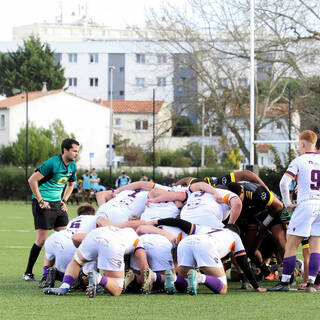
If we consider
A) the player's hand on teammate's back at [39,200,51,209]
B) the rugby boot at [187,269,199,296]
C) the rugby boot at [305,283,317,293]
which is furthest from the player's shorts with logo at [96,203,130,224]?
the rugby boot at [305,283,317,293]

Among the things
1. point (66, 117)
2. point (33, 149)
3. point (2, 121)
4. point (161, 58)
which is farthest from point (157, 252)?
point (66, 117)

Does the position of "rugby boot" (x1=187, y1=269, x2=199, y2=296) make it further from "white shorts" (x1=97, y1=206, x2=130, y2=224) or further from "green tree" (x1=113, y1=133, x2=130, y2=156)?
"green tree" (x1=113, y1=133, x2=130, y2=156)

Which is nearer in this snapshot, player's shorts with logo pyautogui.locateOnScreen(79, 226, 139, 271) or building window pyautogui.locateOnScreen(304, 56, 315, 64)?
player's shorts with logo pyautogui.locateOnScreen(79, 226, 139, 271)

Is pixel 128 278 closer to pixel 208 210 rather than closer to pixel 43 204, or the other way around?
pixel 208 210

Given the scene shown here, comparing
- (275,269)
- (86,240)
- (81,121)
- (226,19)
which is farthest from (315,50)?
(81,121)

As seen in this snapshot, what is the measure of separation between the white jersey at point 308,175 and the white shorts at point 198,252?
1.17 meters

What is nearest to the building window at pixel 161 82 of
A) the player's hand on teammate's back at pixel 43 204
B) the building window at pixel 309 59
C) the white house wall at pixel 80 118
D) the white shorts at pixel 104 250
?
the building window at pixel 309 59

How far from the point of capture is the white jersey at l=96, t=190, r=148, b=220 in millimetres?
9070

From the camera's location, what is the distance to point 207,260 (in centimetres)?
789

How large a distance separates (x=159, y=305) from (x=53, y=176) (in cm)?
320

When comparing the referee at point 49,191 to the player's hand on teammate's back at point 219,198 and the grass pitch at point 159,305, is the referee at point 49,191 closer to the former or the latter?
the grass pitch at point 159,305

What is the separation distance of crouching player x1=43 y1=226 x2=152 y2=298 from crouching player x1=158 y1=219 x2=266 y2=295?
0.38 m

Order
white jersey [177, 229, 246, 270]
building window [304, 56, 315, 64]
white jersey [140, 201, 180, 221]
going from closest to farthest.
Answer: white jersey [177, 229, 246, 270] → white jersey [140, 201, 180, 221] → building window [304, 56, 315, 64]

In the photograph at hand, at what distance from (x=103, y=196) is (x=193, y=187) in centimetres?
141
